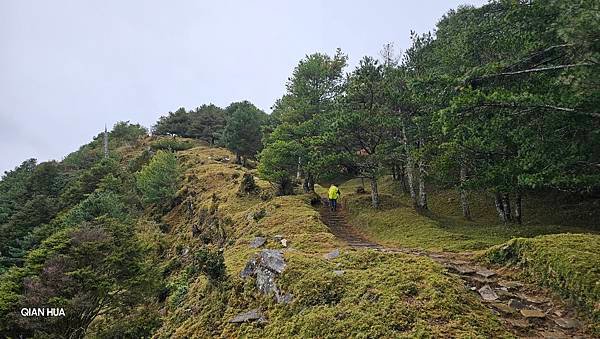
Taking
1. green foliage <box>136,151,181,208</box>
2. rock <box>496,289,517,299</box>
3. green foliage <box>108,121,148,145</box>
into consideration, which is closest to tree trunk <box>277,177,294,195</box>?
green foliage <box>136,151,181,208</box>

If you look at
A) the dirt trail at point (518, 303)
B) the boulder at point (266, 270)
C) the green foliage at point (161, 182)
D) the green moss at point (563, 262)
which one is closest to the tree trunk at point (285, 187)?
the boulder at point (266, 270)

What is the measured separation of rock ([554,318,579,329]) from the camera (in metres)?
6.40

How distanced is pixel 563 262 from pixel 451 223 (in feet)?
33.1

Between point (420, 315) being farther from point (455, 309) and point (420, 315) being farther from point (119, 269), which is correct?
point (119, 269)

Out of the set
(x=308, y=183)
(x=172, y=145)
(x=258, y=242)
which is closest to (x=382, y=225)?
(x=258, y=242)

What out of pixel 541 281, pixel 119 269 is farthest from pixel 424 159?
pixel 119 269

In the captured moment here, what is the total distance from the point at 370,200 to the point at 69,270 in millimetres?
15875

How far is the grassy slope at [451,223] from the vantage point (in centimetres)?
1369

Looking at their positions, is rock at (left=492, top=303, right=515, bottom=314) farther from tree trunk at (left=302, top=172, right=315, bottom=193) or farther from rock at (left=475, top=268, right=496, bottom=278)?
tree trunk at (left=302, top=172, right=315, bottom=193)

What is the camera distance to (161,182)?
31.4 m

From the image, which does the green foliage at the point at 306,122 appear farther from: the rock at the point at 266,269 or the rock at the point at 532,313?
the rock at the point at 532,313

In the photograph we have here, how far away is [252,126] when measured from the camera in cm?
3762

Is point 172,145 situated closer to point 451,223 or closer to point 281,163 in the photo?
point 281,163

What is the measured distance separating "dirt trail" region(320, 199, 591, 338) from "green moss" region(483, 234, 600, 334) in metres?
0.28
